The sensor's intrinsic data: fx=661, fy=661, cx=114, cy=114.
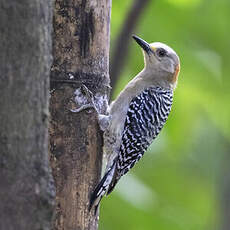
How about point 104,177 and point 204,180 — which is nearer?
point 104,177

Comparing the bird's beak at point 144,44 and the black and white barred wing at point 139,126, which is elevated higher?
the bird's beak at point 144,44

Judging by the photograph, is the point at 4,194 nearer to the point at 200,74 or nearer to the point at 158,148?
the point at 200,74

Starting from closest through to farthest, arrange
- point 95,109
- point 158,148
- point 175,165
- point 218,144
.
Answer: point 95,109
point 158,148
point 175,165
point 218,144

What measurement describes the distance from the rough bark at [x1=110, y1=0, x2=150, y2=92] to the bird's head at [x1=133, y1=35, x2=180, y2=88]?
0.65ft

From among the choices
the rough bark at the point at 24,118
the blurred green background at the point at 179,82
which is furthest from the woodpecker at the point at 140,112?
the rough bark at the point at 24,118

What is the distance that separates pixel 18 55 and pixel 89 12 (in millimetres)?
2306

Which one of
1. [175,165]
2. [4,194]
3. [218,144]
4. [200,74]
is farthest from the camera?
[218,144]

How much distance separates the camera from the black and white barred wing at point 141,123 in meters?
5.82

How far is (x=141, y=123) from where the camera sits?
6055mm

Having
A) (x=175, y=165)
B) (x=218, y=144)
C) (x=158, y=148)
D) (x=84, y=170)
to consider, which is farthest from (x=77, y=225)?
(x=218, y=144)

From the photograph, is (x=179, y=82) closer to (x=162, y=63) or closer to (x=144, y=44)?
(x=162, y=63)

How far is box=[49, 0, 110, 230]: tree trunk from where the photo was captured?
458cm

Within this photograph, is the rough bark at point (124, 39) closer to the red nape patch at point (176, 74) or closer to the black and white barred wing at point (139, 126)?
the black and white barred wing at point (139, 126)

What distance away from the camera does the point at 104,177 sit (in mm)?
5125
